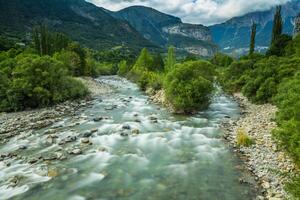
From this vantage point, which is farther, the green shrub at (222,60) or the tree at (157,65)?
the green shrub at (222,60)

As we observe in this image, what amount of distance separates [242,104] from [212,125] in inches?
609

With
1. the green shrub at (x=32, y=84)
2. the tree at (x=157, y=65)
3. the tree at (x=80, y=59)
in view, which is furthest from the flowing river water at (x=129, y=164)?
the tree at (x=157, y=65)

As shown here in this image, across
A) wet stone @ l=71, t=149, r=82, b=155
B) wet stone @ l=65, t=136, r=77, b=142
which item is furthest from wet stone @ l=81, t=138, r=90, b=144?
wet stone @ l=71, t=149, r=82, b=155

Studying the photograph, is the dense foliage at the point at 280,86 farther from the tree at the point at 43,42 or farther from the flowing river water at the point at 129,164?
the tree at the point at 43,42

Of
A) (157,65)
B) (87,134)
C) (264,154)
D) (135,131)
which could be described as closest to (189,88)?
(135,131)

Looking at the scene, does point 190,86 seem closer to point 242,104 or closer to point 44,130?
point 242,104

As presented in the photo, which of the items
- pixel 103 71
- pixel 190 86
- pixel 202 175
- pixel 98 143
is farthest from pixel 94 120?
pixel 103 71

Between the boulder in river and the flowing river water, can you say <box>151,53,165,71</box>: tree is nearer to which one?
the flowing river water

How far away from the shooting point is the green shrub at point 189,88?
1470 inches

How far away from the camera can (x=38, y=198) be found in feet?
54.7

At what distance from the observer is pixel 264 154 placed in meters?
21.9

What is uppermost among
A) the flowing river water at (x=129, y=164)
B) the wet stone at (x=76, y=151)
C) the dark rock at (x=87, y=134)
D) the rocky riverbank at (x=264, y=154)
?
the rocky riverbank at (x=264, y=154)

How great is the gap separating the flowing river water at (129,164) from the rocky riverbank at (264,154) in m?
0.99

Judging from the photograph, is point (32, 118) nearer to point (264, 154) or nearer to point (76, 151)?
point (76, 151)
